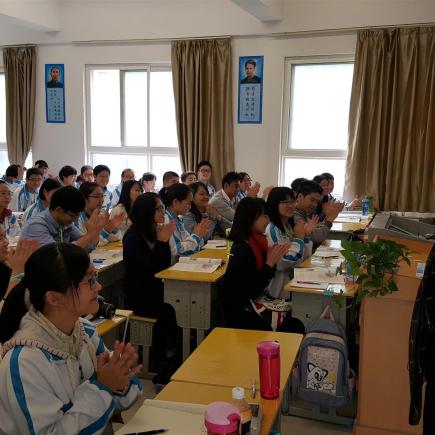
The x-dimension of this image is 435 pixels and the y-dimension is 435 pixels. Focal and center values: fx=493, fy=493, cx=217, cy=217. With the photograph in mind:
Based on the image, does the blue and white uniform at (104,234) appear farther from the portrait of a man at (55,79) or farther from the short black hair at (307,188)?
the portrait of a man at (55,79)

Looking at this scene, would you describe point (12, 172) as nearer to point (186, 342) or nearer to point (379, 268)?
point (186, 342)

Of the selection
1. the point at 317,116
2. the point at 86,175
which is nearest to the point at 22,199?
the point at 86,175

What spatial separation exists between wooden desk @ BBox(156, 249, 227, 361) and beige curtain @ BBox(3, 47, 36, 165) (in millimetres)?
5923

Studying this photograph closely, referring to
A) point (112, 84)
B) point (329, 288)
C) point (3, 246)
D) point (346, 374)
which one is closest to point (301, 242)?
point (329, 288)

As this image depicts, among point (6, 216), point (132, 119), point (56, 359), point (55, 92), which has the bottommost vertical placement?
point (6, 216)

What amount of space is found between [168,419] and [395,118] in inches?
227

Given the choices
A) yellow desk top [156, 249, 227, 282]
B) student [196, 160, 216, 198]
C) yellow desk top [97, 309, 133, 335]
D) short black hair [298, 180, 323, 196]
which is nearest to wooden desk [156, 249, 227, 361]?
yellow desk top [156, 249, 227, 282]

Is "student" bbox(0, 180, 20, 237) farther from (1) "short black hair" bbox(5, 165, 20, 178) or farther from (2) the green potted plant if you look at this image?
(2) the green potted plant

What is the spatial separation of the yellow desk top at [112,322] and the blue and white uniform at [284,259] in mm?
1390

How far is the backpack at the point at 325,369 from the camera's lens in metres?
2.71

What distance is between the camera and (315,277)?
326 centimetres

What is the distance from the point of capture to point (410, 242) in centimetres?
295

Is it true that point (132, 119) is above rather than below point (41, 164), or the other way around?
above

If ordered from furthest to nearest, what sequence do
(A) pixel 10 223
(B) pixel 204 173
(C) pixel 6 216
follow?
1. (B) pixel 204 173
2. (A) pixel 10 223
3. (C) pixel 6 216
